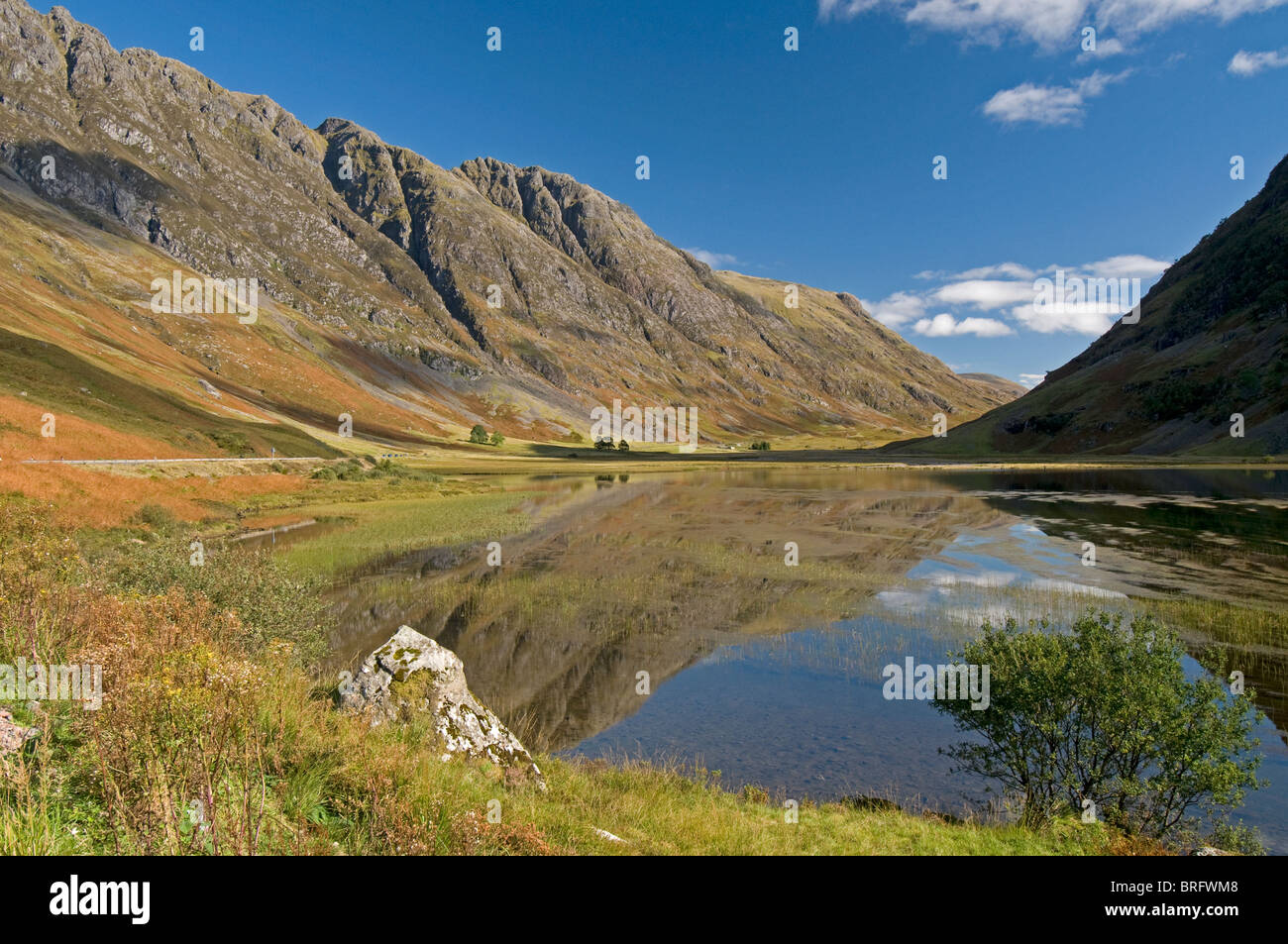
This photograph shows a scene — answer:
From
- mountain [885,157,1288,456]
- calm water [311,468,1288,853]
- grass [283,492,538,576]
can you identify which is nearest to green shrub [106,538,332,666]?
calm water [311,468,1288,853]

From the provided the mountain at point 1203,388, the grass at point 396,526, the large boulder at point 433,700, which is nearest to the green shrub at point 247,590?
the large boulder at point 433,700

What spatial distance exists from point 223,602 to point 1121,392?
221777 mm

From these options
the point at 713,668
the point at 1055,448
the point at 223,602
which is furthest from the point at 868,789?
the point at 1055,448

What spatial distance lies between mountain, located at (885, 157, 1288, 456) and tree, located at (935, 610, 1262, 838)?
156626 millimetres

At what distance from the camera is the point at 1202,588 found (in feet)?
105

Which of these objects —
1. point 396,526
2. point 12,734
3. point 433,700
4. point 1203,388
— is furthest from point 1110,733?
point 1203,388

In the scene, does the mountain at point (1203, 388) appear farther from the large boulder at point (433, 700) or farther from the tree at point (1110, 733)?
the large boulder at point (433, 700)

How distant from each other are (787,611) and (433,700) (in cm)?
2146

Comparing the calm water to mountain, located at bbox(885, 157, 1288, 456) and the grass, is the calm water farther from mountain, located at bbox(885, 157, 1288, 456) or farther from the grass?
mountain, located at bbox(885, 157, 1288, 456)

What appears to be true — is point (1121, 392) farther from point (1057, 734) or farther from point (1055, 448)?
point (1057, 734)

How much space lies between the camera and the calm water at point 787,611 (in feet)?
56.5

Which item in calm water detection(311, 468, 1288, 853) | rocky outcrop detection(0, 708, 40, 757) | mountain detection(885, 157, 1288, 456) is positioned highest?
mountain detection(885, 157, 1288, 456)

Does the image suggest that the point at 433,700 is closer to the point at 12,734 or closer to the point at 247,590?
the point at 12,734

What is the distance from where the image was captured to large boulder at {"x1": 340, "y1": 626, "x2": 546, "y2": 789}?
12.5 m
